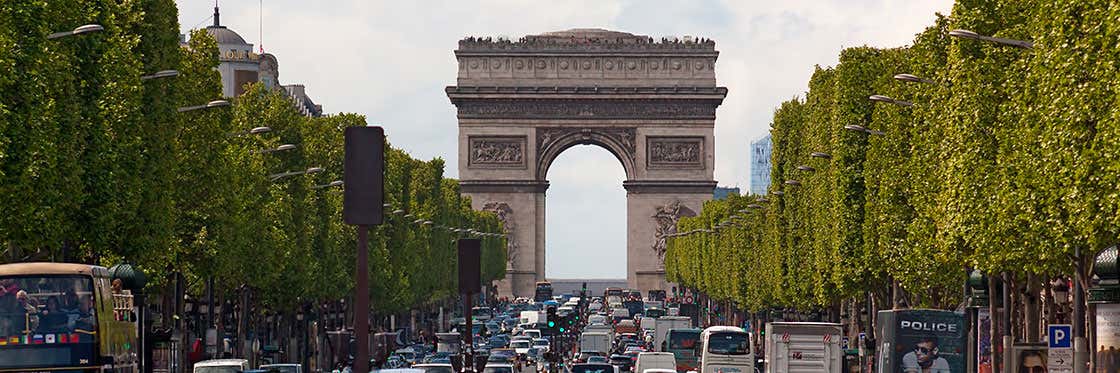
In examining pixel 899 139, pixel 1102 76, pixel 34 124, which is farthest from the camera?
pixel 899 139

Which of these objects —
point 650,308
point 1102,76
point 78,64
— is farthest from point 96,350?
point 650,308

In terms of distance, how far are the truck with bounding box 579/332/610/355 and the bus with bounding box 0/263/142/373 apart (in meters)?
65.0

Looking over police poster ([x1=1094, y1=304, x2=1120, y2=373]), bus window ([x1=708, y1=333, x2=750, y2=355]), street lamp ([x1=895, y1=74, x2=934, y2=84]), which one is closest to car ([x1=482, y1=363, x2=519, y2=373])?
bus window ([x1=708, y1=333, x2=750, y2=355])

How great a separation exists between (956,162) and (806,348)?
10.7 m

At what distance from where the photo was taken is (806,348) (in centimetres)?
6247

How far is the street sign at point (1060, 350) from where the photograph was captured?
4606 centimetres

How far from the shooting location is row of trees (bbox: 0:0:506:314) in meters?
45.1

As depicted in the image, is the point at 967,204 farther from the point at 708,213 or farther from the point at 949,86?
the point at 708,213

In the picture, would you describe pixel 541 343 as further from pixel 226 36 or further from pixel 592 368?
pixel 226 36

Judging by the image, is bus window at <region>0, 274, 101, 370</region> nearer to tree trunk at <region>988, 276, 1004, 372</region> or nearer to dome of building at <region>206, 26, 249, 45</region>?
tree trunk at <region>988, 276, 1004, 372</region>

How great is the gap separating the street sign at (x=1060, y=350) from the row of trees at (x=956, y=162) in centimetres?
153

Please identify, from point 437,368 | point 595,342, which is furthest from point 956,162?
point 595,342

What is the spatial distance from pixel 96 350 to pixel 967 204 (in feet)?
69.7

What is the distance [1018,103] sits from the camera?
4753cm
